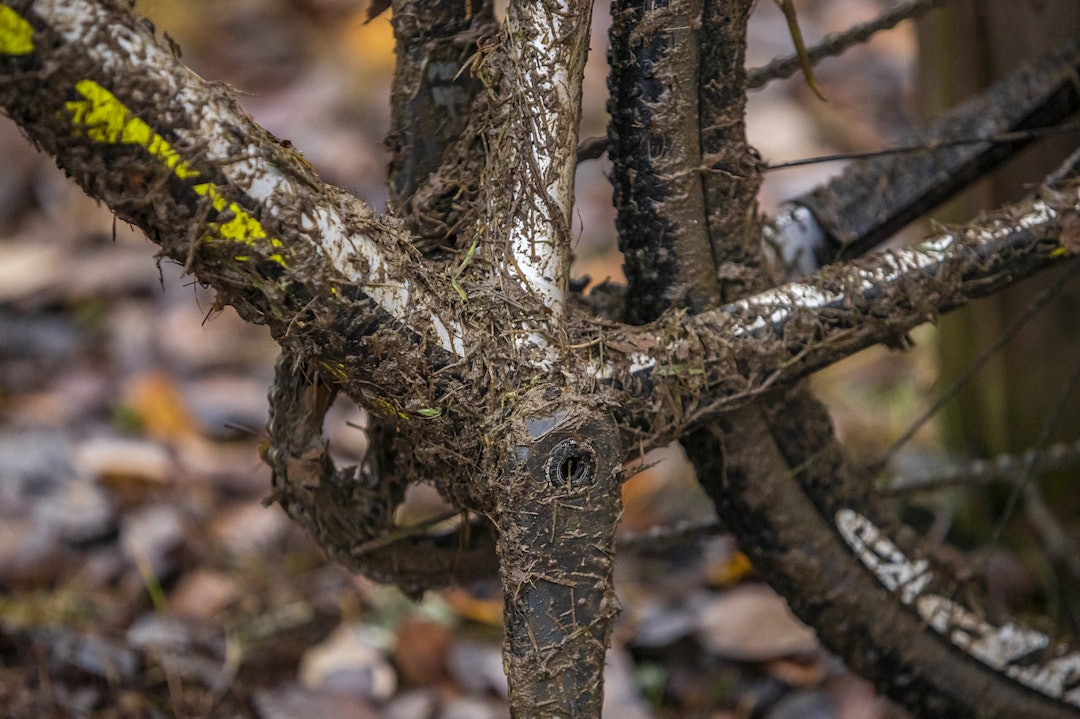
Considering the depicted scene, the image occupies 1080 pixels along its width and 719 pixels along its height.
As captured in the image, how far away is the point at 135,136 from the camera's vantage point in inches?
28.1

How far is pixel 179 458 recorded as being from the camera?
2.00 meters

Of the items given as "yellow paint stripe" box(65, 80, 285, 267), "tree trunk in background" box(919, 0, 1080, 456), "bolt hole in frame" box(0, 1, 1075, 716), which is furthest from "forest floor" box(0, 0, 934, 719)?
"tree trunk in background" box(919, 0, 1080, 456)

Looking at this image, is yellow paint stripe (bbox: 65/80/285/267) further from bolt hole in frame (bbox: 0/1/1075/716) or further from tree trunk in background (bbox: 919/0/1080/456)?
tree trunk in background (bbox: 919/0/1080/456)

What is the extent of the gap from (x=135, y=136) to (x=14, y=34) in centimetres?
10

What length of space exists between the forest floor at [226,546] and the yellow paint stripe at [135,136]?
0.07 m

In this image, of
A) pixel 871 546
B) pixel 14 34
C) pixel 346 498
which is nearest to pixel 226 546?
pixel 346 498

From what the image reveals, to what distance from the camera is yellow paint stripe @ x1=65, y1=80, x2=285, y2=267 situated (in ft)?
A: 2.29

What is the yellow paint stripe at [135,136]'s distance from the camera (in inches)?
27.5

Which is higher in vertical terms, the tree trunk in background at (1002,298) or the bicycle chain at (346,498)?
the tree trunk in background at (1002,298)

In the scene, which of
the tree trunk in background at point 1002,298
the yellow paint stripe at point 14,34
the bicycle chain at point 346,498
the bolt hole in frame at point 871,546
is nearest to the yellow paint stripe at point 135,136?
the yellow paint stripe at point 14,34

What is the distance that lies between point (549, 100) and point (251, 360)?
1.77 metres

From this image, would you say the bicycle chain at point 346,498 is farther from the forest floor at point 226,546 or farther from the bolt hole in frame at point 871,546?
the bolt hole in frame at point 871,546

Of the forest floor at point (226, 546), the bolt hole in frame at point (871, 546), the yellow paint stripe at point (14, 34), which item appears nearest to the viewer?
the yellow paint stripe at point (14, 34)

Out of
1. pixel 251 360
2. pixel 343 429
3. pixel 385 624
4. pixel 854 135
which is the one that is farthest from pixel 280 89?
pixel 385 624
